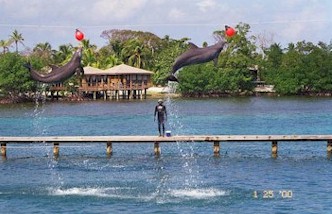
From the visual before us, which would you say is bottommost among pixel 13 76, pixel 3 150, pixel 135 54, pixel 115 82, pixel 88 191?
pixel 88 191

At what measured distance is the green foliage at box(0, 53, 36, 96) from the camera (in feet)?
368

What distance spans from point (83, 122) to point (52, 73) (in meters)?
51.3

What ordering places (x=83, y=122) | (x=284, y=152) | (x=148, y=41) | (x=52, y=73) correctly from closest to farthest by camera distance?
(x=52, y=73) < (x=284, y=152) < (x=83, y=122) < (x=148, y=41)

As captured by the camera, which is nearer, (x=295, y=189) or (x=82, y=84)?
(x=295, y=189)

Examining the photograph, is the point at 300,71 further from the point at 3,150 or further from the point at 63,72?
the point at 63,72

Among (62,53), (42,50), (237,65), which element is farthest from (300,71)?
(42,50)

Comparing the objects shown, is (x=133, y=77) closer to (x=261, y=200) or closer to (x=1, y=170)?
(x=1, y=170)

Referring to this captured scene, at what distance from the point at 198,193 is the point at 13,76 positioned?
86467 millimetres

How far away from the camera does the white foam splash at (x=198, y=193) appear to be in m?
28.6

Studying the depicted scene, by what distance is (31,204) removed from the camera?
1110 inches

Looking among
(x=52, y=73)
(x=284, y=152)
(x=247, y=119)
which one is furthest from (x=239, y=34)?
(x=52, y=73)

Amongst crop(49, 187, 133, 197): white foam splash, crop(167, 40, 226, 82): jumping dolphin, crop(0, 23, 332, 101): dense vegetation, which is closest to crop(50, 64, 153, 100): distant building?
crop(0, 23, 332, 101): dense vegetation

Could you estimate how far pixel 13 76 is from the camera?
112 meters

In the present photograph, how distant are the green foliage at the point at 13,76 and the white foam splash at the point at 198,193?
84835 mm
